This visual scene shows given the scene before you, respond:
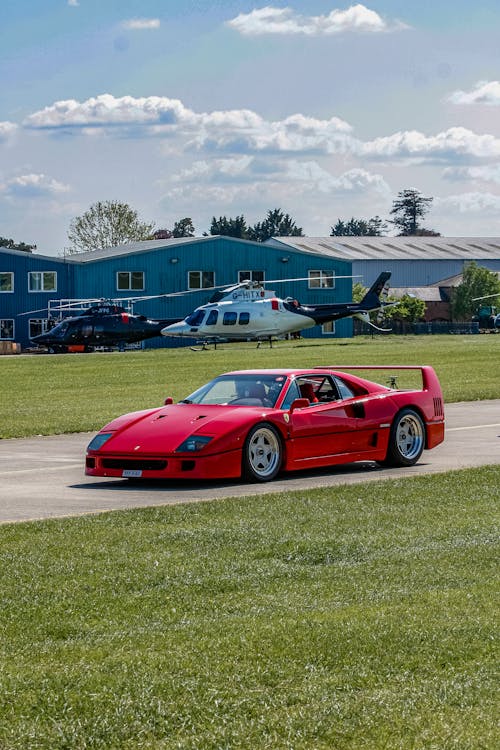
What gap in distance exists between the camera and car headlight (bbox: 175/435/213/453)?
14891 mm

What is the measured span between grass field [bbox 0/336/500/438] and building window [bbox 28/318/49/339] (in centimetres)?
2824

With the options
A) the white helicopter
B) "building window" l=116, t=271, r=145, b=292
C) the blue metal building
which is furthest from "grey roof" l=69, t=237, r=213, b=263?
the white helicopter

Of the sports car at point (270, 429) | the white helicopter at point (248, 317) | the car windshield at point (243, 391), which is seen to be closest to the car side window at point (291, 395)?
the sports car at point (270, 429)

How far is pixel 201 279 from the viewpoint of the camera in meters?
90.6

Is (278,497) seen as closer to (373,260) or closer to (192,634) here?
(192,634)

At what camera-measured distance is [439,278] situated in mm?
149875

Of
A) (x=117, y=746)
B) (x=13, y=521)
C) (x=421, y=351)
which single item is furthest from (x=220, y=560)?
(x=421, y=351)

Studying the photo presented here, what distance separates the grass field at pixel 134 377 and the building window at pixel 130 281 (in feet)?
89.8

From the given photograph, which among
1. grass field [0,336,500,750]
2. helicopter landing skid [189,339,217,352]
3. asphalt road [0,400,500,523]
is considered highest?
grass field [0,336,500,750]

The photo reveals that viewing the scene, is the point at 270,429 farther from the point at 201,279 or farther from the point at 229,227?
the point at 229,227

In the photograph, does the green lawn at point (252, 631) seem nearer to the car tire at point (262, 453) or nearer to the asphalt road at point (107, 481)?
the asphalt road at point (107, 481)

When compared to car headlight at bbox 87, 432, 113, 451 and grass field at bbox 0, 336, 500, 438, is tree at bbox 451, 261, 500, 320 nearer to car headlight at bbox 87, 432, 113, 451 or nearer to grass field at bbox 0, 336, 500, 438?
grass field at bbox 0, 336, 500, 438

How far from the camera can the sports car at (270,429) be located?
1498cm

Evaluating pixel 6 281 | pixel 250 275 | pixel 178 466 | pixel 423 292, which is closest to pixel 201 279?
pixel 250 275
